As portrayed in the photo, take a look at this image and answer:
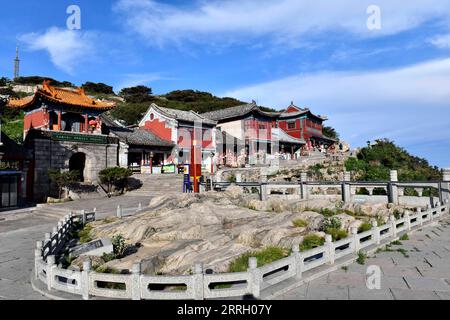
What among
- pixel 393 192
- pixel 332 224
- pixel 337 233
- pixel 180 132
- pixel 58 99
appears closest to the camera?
pixel 337 233

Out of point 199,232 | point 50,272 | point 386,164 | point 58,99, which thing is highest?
point 58,99

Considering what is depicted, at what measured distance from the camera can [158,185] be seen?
90.8ft

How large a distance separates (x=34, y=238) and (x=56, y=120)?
14993mm

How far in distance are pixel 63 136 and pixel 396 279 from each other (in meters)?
25.1

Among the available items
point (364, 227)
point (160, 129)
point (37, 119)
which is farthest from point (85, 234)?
point (160, 129)

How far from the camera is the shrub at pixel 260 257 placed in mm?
8622

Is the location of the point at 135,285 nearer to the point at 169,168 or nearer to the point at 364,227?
the point at 364,227

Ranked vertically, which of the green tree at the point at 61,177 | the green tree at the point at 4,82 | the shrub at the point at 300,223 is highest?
the green tree at the point at 4,82

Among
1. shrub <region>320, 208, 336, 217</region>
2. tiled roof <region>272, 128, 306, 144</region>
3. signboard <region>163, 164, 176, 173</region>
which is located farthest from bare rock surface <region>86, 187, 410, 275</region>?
tiled roof <region>272, 128, 306, 144</region>

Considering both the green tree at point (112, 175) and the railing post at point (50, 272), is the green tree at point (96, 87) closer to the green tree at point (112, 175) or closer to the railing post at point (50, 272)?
the green tree at point (112, 175)

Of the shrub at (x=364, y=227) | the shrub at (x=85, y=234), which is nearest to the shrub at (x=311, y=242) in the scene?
the shrub at (x=364, y=227)

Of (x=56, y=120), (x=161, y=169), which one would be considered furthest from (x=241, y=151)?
(x=56, y=120)

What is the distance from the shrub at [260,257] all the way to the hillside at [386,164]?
25.7 m
